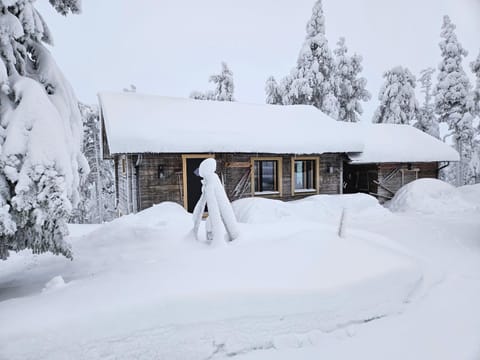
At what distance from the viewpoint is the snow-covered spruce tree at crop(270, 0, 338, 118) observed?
22.3m

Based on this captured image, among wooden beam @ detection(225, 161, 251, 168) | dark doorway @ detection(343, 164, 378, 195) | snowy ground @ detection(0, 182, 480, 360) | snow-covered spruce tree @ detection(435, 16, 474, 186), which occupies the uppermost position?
snow-covered spruce tree @ detection(435, 16, 474, 186)

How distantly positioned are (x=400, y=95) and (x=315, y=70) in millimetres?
7811

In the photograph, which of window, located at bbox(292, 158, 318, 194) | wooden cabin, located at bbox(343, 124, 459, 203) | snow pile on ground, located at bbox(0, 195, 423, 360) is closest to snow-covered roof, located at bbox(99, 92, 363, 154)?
window, located at bbox(292, 158, 318, 194)

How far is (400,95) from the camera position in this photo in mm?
23703

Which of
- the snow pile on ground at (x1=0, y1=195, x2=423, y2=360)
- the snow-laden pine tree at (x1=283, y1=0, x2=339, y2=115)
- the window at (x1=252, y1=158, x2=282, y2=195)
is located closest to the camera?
the snow pile on ground at (x1=0, y1=195, x2=423, y2=360)

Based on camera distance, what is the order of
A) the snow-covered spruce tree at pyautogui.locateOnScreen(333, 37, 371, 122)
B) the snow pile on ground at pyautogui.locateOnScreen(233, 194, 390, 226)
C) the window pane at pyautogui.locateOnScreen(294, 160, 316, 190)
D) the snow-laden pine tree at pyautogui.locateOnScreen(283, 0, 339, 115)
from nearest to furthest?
the snow pile on ground at pyautogui.locateOnScreen(233, 194, 390, 226)
the window pane at pyautogui.locateOnScreen(294, 160, 316, 190)
the snow-laden pine tree at pyautogui.locateOnScreen(283, 0, 339, 115)
the snow-covered spruce tree at pyautogui.locateOnScreen(333, 37, 371, 122)

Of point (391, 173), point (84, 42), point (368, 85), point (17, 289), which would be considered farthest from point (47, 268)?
point (368, 85)

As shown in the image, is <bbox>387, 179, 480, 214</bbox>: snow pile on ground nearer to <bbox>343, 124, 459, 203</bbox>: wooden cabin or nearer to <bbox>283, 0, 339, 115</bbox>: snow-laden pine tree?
<bbox>343, 124, 459, 203</bbox>: wooden cabin

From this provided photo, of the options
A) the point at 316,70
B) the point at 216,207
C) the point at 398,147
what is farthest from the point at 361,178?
the point at 216,207

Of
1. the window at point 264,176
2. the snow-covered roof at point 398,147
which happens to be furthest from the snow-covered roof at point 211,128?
the snow-covered roof at point 398,147

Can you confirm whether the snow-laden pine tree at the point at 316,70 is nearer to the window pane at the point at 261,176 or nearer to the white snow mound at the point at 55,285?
the window pane at the point at 261,176

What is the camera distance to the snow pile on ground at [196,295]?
2.98 m

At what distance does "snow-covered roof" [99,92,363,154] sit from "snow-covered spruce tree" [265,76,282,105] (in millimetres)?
10843

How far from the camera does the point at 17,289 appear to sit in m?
4.12
